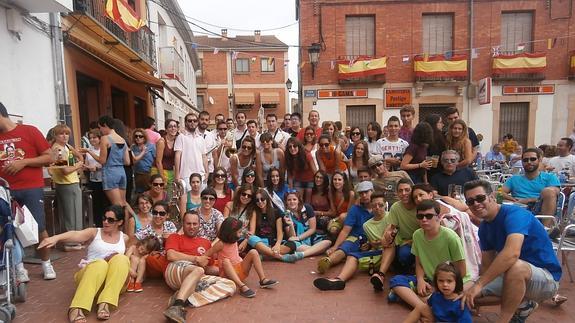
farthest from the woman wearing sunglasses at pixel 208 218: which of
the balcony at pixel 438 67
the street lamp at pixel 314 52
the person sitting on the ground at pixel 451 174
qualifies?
the balcony at pixel 438 67

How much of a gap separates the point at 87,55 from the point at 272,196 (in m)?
6.40

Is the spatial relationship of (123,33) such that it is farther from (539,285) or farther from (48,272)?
(539,285)

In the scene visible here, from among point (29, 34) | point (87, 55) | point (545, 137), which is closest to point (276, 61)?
point (545, 137)

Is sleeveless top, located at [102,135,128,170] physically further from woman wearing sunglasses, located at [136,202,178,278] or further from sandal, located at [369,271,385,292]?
sandal, located at [369,271,385,292]

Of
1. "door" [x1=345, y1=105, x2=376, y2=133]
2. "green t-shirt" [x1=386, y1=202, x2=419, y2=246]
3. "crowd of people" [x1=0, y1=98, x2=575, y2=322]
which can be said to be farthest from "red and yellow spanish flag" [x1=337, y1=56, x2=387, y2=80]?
"green t-shirt" [x1=386, y1=202, x2=419, y2=246]

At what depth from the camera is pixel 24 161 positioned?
4062mm

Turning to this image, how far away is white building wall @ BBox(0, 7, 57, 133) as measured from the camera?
6.11 meters

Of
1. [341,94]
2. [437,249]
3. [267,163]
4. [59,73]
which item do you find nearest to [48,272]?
[267,163]

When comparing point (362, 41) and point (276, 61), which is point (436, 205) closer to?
point (362, 41)

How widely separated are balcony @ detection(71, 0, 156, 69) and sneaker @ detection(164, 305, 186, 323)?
694 centimetres

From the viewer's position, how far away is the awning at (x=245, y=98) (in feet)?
112

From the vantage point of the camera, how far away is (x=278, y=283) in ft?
14.2

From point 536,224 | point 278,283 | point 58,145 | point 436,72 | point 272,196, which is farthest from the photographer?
point 436,72

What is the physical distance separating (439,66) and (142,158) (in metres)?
12.3
